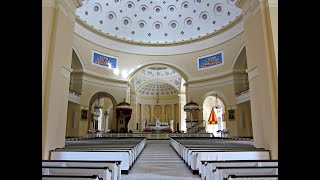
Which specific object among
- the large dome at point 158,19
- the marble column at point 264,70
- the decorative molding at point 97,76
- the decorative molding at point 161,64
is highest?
the large dome at point 158,19

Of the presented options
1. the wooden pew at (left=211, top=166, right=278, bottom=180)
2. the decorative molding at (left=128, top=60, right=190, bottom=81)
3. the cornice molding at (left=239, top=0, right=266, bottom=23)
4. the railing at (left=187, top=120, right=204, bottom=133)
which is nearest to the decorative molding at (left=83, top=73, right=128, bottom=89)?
the decorative molding at (left=128, top=60, right=190, bottom=81)

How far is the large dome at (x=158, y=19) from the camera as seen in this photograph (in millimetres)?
19781

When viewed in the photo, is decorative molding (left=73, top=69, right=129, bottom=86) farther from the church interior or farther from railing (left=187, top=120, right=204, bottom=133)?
railing (left=187, top=120, right=204, bottom=133)

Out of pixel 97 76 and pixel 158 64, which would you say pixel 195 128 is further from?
pixel 97 76

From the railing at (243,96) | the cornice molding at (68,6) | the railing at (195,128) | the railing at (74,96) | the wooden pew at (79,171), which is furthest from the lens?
the railing at (195,128)

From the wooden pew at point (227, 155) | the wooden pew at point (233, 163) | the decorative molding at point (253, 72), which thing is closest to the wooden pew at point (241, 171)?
the wooden pew at point (233, 163)

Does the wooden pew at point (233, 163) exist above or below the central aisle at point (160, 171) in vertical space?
above

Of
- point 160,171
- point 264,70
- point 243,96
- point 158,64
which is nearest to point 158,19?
point 158,64

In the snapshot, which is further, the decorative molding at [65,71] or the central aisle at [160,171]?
the decorative molding at [65,71]

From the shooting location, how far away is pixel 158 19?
71.4ft

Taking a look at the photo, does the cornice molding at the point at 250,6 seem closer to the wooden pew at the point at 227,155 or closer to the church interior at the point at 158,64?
the church interior at the point at 158,64

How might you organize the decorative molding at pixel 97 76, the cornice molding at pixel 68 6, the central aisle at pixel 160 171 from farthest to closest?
the decorative molding at pixel 97 76 < the cornice molding at pixel 68 6 < the central aisle at pixel 160 171

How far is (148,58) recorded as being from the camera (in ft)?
69.1
